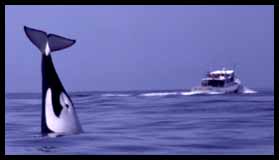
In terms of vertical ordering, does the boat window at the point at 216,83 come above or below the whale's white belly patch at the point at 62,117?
above

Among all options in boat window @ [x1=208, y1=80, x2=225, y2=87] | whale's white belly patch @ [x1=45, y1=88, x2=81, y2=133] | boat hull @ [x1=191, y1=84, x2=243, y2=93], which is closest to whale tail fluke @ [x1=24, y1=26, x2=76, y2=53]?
whale's white belly patch @ [x1=45, y1=88, x2=81, y2=133]

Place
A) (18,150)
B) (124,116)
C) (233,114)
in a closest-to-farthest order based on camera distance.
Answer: (18,150)
(124,116)
(233,114)

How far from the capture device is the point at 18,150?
36.2 ft

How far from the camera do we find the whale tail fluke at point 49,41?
35.1 feet

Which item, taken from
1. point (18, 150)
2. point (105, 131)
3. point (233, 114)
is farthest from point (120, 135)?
point (233, 114)

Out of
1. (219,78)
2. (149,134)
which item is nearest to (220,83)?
(219,78)

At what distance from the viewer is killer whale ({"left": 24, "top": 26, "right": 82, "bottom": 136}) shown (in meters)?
10.8

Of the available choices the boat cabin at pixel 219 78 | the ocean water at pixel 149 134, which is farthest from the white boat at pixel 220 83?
the ocean water at pixel 149 134

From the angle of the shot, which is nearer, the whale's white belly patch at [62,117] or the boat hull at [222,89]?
the whale's white belly patch at [62,117]

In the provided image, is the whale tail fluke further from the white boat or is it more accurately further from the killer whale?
the white boat

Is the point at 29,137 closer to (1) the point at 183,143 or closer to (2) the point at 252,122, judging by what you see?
(1) the point at 183,143

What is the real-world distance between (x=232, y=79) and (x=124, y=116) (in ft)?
103

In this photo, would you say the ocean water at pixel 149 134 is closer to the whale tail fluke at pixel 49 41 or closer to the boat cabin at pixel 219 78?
the whale tail fluke at pixel 49 41

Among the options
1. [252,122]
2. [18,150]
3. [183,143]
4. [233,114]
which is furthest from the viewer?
[233,114]
